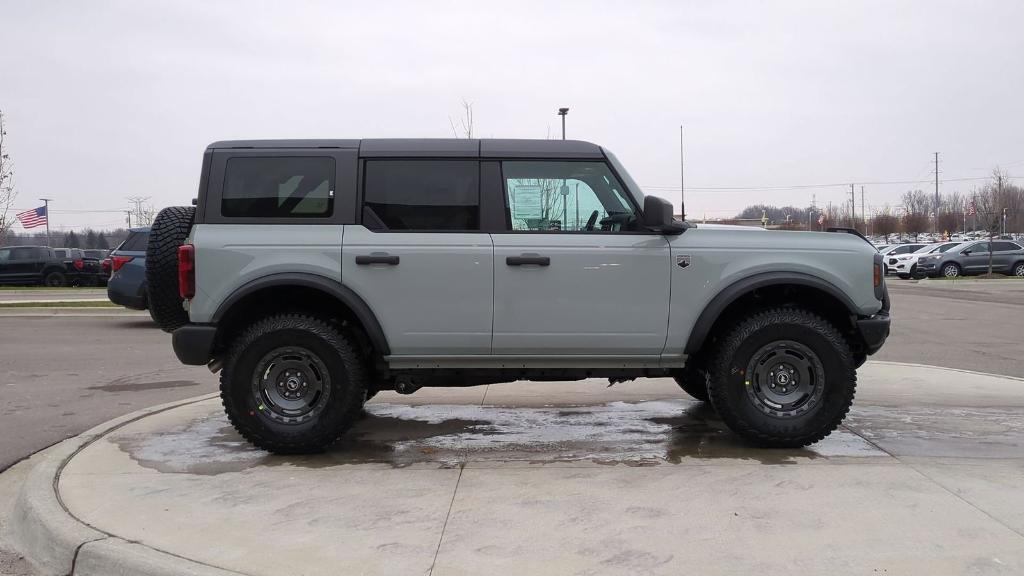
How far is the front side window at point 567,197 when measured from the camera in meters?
5.25

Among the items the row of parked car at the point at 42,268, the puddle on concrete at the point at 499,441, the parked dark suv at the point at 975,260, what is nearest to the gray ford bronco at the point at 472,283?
the puddle on concrete at the point at 499,441

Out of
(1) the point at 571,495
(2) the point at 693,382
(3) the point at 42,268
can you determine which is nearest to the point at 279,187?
(1) the point at 571,495

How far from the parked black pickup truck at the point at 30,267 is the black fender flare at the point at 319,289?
2744 cm

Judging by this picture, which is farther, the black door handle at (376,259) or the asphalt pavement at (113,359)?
the asphalt pavement at (113,359)

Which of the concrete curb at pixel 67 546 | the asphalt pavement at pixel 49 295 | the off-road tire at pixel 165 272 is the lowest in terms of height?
the concrete curb at pixel 67 546

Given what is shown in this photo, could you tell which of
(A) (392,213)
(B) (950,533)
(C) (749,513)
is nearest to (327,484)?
Answer: (A) (392,213)

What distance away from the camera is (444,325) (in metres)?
5.11

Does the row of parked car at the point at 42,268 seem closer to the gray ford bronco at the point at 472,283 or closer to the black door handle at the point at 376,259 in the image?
the gray ford bronco at the point at 472,283

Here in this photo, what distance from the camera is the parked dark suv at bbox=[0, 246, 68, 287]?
91.6 ft

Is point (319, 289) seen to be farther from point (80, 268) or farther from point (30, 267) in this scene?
point (30, 267)

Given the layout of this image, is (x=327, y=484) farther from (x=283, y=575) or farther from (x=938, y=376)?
(x=938, y=376)

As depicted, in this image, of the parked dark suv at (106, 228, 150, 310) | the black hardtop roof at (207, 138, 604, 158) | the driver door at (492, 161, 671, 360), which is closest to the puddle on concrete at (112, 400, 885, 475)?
the driver door at (492, 161, 671, 360)

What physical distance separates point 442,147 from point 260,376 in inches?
76.3

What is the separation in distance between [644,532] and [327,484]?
6.23 ft
